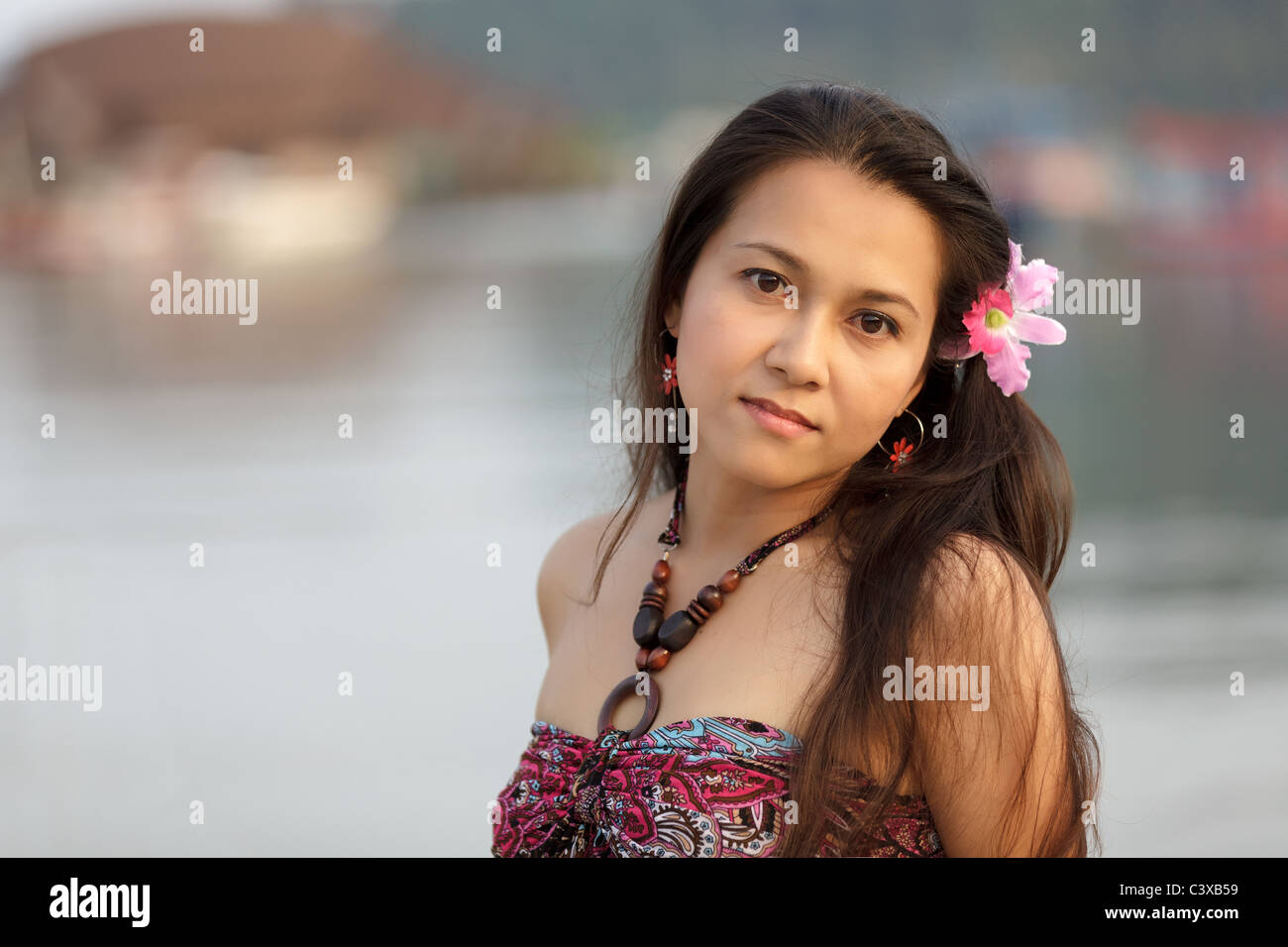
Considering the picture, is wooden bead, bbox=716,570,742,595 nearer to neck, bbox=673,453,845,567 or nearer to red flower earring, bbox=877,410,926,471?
neck, bbox=673,453,845,567

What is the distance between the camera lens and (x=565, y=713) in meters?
1.52

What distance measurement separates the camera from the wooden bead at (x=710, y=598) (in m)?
1.47

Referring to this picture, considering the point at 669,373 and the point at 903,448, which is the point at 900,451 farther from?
the point at 669,373

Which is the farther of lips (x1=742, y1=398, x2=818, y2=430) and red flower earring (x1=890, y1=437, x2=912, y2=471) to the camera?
red flower earring (x1=890, y1=437, x2=912, y2=471)

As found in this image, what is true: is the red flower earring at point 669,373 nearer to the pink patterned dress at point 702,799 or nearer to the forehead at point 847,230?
the forehead at point 847,230

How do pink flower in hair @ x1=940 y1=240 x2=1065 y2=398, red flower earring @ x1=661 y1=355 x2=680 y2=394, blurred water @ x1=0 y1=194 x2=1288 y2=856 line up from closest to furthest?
pink flower in hair @ x1=940 y1=240 x2=1065 y2=398 → red flower earring @ x1=661 y1=355 x2=680 y2=394 → blurred water @ x1=0 y1=194 x2=1288 y2=856

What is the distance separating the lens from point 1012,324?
1.46 m

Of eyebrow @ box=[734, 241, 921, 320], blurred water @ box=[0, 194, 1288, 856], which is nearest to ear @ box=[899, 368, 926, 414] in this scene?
eyebrow @ box=[734, 241, 921, 320]

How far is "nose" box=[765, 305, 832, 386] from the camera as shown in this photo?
4.27 feet

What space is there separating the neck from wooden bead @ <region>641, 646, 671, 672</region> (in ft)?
0.44

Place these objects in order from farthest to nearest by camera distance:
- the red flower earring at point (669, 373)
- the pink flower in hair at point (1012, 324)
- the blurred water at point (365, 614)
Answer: the blurred water at point (365, 614), the red flower earring at point (669, 373), the pink flower in hair at point (1012, 324)

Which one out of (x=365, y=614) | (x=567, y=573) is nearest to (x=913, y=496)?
(x=567, y=573)

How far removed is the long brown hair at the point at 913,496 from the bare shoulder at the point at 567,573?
246 millimetres

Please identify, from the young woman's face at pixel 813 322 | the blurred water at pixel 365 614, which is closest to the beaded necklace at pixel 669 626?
the young woman's face at pixel 813 322
